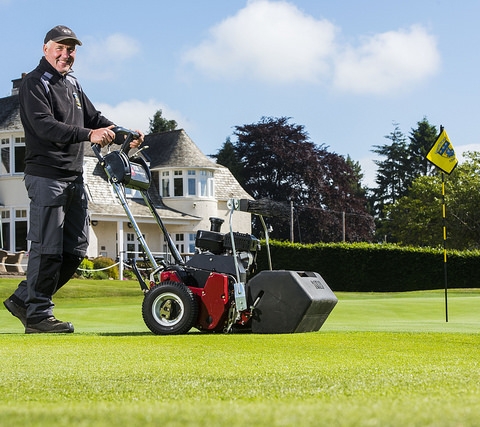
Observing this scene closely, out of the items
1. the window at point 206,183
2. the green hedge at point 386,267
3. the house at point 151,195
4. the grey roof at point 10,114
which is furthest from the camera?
the window at point 206,183

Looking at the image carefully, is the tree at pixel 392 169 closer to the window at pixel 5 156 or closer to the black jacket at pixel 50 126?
the window at pixel 5 156

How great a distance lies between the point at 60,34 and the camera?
8.01 metres

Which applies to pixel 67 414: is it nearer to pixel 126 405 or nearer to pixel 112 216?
pixel 126 405

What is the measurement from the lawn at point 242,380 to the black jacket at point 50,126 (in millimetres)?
1473

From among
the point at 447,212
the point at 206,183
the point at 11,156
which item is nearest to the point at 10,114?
the point at 11,156

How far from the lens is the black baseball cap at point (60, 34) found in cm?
802

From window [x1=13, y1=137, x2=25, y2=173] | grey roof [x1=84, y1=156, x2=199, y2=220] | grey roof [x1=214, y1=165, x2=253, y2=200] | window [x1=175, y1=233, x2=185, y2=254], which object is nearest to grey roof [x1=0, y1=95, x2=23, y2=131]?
window [x1=13, y1=137, x2=25, y2=173]

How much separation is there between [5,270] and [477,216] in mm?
34316

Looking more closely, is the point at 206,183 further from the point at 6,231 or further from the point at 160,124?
the point at 160,124

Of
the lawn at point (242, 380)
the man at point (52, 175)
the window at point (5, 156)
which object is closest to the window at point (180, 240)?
the window at point (5, 156)

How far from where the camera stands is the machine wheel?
791 cm

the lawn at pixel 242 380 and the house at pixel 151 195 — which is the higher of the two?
the house at pixel 151 195

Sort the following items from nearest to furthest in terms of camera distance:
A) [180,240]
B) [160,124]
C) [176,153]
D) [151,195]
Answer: [180,240]
[151,195]
[176,153]
[160,124]

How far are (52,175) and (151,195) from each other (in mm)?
39090
